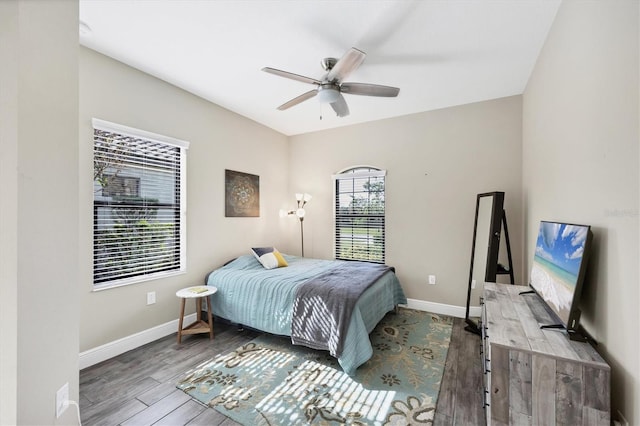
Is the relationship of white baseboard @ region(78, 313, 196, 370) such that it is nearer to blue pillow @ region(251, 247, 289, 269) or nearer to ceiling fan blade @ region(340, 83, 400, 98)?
blue pillow @ region(251, 247, 289, 269)

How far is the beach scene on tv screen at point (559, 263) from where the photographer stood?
135cm

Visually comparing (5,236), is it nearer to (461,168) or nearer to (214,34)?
(214,34)

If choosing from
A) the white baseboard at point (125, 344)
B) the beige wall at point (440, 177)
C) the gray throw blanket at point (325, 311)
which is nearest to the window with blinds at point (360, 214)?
the beige wall at point (440, 177)

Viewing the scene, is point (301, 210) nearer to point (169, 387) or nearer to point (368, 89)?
point (368, 89)

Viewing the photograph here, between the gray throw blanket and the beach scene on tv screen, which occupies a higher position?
the beach scene on tv screen

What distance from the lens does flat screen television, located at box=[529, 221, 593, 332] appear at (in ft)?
4.27

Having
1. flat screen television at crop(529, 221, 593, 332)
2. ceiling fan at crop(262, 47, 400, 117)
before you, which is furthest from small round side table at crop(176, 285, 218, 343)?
flat screen television at crop(529, 221, 593, 332)

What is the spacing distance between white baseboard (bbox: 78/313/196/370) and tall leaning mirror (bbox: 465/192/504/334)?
3.47 meters

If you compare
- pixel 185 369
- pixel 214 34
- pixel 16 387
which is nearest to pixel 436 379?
pixel 185 369

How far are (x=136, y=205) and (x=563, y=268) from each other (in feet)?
11.7

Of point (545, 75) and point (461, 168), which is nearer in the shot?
point (545, 75)

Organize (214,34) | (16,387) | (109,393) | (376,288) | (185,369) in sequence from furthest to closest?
(376,288) → (185,369) → (214,34) → (109,393) → (16,387)

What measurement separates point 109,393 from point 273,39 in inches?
123

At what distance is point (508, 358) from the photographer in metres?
1.25
